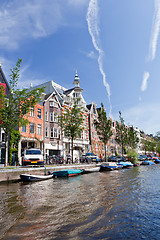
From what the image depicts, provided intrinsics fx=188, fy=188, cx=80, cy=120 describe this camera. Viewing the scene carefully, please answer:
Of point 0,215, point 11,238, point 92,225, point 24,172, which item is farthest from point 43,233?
point 24,172

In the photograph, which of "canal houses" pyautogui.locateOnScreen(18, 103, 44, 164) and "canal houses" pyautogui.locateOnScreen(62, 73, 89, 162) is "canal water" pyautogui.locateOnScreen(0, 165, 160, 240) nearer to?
"canal houses" pyautogui.locateOnScreen(18, 103, 44, 164)

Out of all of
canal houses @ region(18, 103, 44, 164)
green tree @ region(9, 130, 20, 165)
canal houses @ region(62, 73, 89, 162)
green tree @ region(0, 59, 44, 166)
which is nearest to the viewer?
green tree @ region(0, 59, 44, 166)

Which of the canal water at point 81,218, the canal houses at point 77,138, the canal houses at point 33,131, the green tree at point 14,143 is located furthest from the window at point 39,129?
the canal water at point 81,218

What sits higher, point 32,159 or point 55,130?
point 55,130

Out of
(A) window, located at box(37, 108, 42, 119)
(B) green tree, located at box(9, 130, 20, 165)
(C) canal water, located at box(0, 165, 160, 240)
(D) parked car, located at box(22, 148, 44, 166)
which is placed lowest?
(C) canal water, located at box(0, 165, 160, 240)

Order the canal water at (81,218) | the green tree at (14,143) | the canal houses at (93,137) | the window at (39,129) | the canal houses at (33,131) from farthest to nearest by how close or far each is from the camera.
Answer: the canal houses at (93,137)
the window at (39,129)
the canal houses at (33,131)
the green tree at (14,143)
the canal water at (81,218)

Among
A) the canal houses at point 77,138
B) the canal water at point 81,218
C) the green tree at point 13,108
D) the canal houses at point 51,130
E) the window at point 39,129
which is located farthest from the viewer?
the canal houses at point 77,138

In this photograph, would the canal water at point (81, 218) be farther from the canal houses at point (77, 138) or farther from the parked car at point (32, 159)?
the canal houses at point (77, 138)

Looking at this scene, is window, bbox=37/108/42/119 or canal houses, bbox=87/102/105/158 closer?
window, bbox=37/108/42/119

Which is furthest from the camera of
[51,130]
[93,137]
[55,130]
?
[93,137]

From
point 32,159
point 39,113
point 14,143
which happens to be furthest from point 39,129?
point 32,159

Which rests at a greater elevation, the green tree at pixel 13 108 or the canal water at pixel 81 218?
the green tree at pixel 13 108

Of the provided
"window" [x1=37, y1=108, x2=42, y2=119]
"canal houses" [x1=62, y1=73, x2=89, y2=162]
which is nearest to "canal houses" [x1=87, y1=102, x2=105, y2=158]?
"canal houses" [x1=62, y1=73, x2=89, y2=162]

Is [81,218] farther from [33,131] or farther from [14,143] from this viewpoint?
[33,131]
